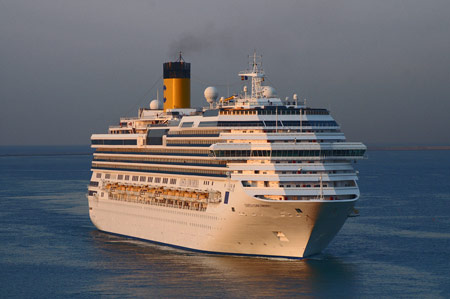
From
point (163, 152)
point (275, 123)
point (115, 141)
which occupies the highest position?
point (275, 123)

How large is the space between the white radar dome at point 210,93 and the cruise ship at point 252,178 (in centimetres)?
463

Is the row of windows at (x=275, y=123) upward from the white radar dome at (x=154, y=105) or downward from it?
downward

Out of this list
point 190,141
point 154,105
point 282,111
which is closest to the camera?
point 282,111

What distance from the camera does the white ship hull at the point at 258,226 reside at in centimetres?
4616

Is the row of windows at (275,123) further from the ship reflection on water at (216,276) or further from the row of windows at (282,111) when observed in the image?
the ship reflection on water at (216,276)

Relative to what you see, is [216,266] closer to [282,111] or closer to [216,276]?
[216,276]

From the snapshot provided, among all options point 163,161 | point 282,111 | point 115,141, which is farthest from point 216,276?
point 115,141

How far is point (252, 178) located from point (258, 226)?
2.94 meters

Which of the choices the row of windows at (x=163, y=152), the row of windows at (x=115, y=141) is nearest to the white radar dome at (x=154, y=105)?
the row of windows at (x=115, y=141)

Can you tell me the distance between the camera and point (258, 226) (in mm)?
47281

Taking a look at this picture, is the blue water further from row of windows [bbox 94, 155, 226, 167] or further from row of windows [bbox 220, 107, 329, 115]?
row of windows [bbox 220, 107, 329, 115]

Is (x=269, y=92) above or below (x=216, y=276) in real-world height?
above

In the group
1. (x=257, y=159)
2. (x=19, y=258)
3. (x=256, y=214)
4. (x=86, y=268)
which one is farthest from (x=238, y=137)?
(x=19, y=258)

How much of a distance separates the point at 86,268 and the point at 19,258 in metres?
5.94
